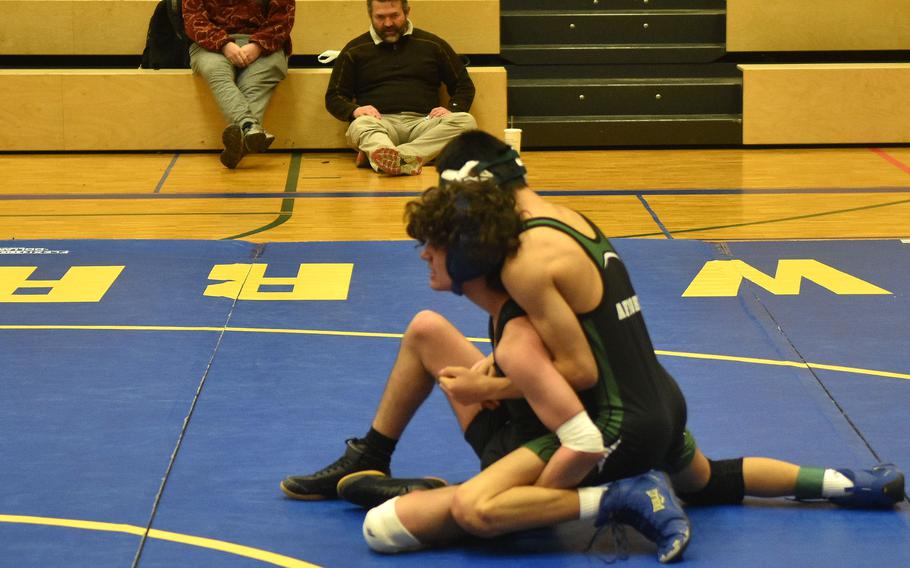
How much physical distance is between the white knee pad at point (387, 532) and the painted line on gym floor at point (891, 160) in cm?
660

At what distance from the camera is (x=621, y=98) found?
10.2m

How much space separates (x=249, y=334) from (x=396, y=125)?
427cm

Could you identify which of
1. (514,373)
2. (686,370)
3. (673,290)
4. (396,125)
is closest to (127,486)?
(514,373)

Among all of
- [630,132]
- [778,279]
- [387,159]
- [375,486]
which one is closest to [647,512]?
[375,486]

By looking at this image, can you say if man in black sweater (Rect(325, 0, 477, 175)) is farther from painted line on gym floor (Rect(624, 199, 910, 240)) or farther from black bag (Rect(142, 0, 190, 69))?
painted line on gym floor (Rect(624, 199, 910, 240))

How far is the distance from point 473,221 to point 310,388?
167cm

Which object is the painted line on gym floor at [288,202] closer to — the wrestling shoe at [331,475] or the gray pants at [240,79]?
the gray pants at [240,79]

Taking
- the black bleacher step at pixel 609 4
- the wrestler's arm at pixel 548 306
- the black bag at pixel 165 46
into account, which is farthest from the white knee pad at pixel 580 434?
the black bleacher step at pixel 609 4

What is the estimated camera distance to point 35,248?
6809mm

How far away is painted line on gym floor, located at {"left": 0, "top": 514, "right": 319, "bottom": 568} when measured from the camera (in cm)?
326

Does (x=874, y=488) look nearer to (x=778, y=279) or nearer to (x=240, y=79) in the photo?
(x=778, y=279)

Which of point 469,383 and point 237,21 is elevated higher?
point 237,21

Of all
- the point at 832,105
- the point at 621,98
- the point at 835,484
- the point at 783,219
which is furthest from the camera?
the point at 621,98

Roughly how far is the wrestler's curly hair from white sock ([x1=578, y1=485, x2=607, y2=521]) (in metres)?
0.54
